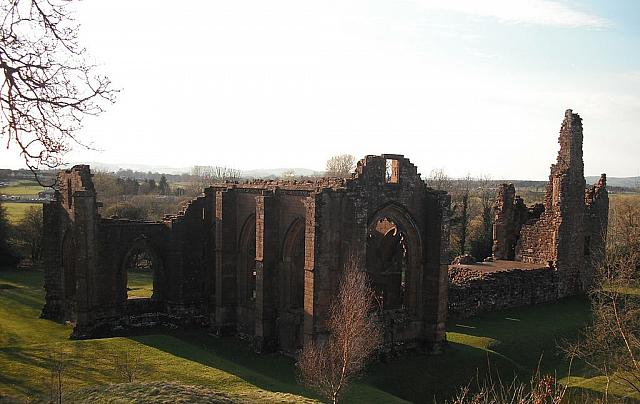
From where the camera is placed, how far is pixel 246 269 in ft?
85.0

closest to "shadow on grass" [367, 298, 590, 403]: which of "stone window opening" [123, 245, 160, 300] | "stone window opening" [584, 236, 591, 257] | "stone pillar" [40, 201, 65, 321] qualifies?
"stone window opening" [584, 236, 591, 257]

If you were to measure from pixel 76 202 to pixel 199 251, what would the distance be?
19.9ft

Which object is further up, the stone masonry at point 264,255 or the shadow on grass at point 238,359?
the stone masonry at point 264,255

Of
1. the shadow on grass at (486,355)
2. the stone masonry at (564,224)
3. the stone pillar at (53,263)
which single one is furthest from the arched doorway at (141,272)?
the stone masonry at (564,224)

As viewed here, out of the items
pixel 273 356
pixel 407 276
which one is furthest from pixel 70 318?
pixel 407 276

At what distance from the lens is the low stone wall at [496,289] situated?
91.2ft

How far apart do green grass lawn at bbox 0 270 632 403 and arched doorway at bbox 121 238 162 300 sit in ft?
8.77

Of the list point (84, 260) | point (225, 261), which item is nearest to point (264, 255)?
point (225, 261)

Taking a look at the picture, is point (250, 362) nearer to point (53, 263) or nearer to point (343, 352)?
point (343, 352)

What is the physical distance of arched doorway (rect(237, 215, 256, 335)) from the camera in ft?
83.5

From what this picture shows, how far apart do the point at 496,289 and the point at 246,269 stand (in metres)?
12.8

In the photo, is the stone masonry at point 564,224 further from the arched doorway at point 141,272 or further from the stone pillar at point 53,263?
the stone pillar at point 53,263

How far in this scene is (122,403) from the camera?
36.7ft

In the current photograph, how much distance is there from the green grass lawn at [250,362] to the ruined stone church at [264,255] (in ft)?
3.87
